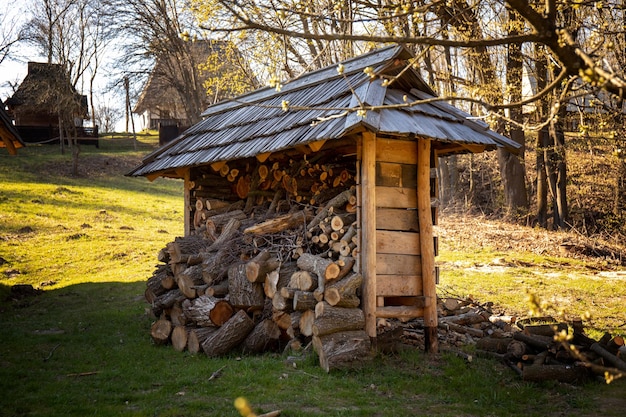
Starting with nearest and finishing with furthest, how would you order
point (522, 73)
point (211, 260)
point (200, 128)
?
point (211, 260), point (200, 128), point (522, 73)

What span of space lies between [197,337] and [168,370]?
0.90m

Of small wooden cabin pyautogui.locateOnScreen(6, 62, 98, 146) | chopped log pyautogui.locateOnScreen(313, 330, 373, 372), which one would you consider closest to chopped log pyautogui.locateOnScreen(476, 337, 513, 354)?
chopped log pyautogui.locateOnScreen(313, 330, 373, 372)

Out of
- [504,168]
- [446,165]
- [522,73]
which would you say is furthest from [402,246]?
[446,165]

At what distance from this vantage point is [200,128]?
11.2m

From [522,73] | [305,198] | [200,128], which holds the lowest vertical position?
[305,198]

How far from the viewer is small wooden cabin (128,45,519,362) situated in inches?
288

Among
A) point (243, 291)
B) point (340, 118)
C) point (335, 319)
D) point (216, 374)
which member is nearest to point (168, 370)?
point (216, 374)

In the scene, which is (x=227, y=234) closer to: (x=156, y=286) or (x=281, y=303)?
(x=156, y=286)

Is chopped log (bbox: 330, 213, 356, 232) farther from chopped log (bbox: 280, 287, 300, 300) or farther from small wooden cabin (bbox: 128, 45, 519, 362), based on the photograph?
chopped log (bbox: 280, 287, 300, 300)

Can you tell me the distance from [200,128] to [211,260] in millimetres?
3204

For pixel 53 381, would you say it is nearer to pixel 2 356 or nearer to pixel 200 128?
pixel 2 356

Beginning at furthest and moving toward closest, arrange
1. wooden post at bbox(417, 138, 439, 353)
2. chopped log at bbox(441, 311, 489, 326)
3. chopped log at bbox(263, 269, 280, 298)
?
chopped log at bbox(441, 311, 489, 326), chopped log at bbox(263, 269, 280, 298), wooden post at bbox(417, 138, 439, 353)

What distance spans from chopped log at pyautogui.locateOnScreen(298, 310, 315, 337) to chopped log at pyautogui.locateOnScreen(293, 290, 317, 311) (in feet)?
0.27

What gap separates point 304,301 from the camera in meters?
7.36
